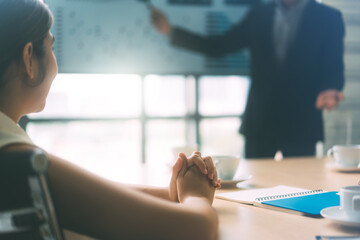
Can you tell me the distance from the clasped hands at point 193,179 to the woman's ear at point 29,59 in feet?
1.29

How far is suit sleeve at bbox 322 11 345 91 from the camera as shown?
2.49 meters

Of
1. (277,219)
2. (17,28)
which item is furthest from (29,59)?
(277,219)

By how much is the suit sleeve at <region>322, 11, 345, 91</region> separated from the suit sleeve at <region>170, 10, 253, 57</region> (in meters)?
0.57

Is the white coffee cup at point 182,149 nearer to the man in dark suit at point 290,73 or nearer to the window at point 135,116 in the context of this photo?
the man in dark suit at point 290,73

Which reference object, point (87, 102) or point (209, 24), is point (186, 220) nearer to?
point (87, 102)

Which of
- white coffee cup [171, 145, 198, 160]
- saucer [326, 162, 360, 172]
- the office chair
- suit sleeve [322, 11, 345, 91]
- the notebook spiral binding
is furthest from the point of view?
suit sleeve [322, 11, 345, 91]

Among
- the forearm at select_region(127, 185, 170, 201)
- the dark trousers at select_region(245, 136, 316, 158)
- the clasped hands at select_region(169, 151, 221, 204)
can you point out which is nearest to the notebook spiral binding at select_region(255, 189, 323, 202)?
the clasped hands at select_region(169, 151, 221, 204)

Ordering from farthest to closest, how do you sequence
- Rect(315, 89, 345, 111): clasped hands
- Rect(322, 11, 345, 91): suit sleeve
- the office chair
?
1. Rect(322, 11, 345, 91): suit sleeve
2. Rect(315, 89, 345, 111): clasped hands
3. the office chair

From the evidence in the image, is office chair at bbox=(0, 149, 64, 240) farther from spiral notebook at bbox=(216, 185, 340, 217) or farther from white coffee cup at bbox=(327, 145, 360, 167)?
white coffee cup at bbox=(327, 145, 360, 167)

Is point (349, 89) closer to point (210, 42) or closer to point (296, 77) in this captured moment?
point (296, 77)

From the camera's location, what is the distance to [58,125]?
296 cm

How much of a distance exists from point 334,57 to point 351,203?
2.05 m

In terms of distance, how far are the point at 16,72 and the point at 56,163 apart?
0.21 meters

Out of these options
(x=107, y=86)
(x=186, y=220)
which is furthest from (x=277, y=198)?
(x=107, y=86)
